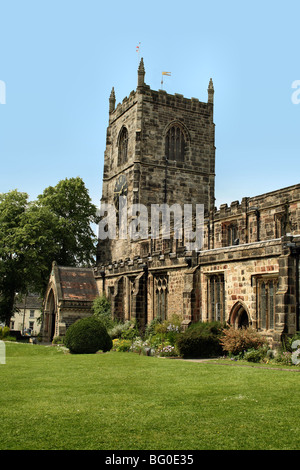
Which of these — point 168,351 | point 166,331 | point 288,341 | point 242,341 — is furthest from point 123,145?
point 288,341

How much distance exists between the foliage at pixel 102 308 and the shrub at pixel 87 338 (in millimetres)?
9397

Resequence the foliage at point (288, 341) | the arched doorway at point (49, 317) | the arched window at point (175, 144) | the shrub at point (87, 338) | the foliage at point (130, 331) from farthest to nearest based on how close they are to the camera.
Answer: the arched window at point (175, 144) → the arched doorway at point (49, 317) → the foliage at point (130, 331) → the shrub at point (87, 338) → the foliage at point (288, 341)

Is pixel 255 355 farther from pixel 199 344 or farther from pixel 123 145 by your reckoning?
pixel 123 145

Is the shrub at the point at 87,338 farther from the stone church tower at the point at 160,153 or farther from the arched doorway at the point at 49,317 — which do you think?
the stone church tower at the point at 160,153

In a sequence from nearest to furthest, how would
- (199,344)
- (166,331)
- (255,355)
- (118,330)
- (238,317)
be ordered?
(255,355) < (199,344) < (238,317) < (166,331) < (118,330)

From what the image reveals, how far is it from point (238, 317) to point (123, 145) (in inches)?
1256

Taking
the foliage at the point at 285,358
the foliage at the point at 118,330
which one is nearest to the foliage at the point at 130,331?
the foliage at the point at 118,330

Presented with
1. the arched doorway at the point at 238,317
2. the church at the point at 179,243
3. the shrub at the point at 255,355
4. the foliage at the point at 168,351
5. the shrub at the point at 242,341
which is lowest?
the foliage at the point at 168,351

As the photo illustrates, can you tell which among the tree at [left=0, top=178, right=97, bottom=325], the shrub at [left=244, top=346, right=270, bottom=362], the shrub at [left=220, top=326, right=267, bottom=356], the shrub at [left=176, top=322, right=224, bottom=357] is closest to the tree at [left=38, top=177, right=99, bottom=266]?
the tree at [left=0, top=178, right=97, bottom=325]

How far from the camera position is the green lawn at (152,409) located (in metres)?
7.36

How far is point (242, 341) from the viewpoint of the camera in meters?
18.8

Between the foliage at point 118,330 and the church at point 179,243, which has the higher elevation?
the church at point 179,243

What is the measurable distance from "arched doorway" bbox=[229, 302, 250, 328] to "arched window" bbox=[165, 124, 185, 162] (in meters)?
27.6

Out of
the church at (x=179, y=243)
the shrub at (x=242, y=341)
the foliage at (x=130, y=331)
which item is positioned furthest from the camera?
the foliage at (x=130, y=331)
